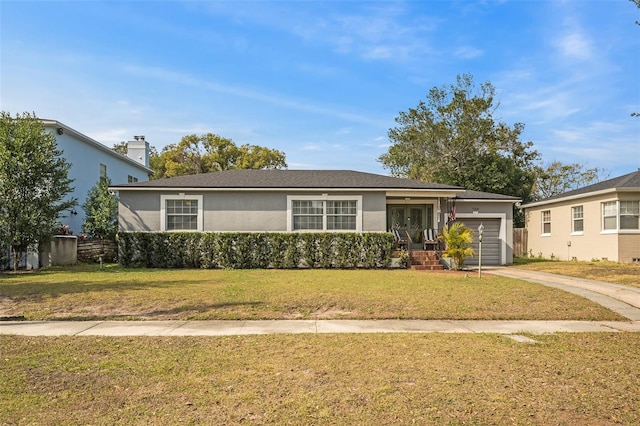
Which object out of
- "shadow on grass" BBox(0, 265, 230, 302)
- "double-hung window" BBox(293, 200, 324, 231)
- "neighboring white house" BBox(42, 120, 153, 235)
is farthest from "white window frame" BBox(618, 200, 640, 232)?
"neighboring white house" BBox(42, 120, 153, 235)

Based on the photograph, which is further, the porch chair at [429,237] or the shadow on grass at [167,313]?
the porch chair at [429,237]

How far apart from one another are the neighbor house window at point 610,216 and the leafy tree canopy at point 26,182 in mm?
22483

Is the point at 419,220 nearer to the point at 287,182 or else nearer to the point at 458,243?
the point at 458,243

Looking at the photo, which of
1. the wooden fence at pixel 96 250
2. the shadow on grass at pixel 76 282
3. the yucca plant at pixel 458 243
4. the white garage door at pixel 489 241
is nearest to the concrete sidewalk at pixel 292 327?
the shadow on grass at pixel 76 282

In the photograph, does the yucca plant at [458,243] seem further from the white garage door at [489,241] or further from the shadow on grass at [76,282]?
the shadow on grass at [76,282]

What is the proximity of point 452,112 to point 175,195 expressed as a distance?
2385 cm

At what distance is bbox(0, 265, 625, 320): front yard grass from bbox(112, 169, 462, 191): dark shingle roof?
227 inches

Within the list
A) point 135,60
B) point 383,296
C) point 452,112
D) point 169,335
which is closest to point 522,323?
point 383,296

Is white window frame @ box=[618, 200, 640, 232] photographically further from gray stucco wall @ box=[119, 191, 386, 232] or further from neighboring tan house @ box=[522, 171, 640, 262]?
gray stucco wall @ box=[119, 191, 386, 232]

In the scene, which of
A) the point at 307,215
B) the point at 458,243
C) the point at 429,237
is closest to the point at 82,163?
the point at 307,215

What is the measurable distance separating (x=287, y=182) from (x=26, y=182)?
9411 mm

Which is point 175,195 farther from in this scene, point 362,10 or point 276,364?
point 276,364

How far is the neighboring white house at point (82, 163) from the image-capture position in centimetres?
1961

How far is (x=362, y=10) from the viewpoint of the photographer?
493 inches
